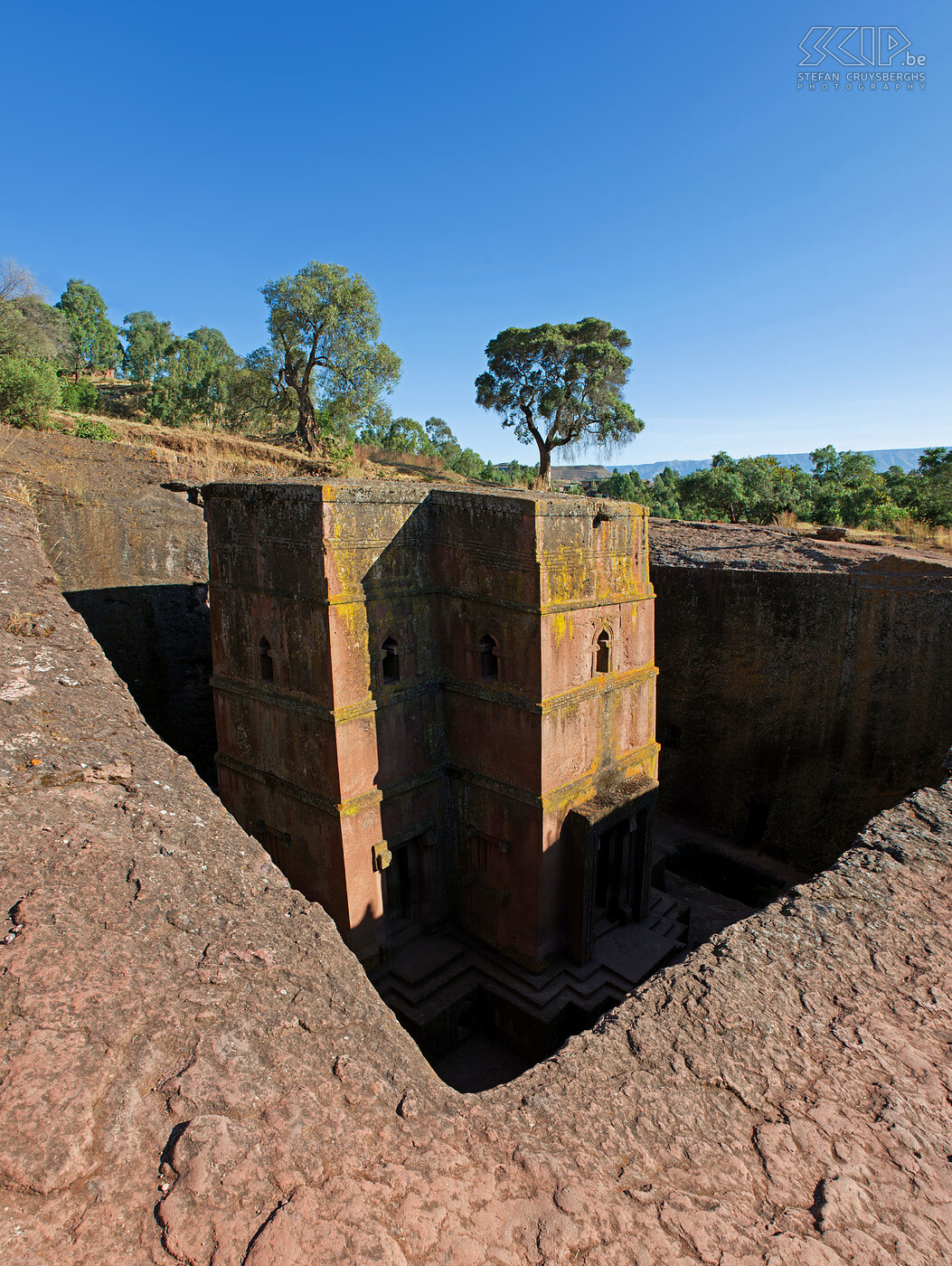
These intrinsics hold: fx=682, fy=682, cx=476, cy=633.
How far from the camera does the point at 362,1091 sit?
242 cm

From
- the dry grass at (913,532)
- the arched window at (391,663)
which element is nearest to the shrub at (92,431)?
the arched window at (391,663)

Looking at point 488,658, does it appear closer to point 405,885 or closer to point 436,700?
point 436,700

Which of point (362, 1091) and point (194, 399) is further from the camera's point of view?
point (194, 399)

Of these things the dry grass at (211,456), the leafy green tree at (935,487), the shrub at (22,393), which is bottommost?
the leafy green tree at (935,487)

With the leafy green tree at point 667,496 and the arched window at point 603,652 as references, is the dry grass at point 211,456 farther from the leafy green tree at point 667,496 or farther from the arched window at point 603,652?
the leafy green tree at point 667,496

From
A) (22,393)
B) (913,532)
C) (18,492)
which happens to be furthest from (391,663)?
(913,532)

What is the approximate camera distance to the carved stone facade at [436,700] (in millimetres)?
8312

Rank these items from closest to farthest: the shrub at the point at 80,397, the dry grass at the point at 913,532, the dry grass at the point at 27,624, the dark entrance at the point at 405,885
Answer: the dry grass at the point at 27,624, the dark entrance at the point at 405,885, the dry grass at the point at 913,532, the shrub at the point at 80,397

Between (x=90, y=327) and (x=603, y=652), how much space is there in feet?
164

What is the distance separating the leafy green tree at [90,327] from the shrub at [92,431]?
32.1 metres

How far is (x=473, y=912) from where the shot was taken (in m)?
9.86

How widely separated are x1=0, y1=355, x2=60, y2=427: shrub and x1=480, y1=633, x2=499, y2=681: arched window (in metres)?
11.0

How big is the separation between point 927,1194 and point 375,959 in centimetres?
768

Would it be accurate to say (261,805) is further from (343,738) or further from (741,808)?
(741,808)
